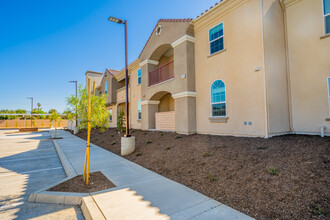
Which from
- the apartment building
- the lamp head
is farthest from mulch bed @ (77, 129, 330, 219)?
the lamp head

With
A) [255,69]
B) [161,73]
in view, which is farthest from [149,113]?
[255,69]

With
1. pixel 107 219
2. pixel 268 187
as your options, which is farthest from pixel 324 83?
pixel 107 219

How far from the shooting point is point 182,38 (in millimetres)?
11898

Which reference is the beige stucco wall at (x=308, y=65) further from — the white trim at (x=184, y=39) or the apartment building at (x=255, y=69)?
the white trim at (x=184, y=39)

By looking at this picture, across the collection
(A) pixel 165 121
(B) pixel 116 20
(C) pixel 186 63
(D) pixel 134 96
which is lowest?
(A) pixel 165 121

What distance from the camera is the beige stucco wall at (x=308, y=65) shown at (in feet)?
26.1

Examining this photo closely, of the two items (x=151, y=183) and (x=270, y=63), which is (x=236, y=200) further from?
(x=270, y=63)

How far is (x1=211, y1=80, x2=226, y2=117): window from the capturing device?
10086 mm

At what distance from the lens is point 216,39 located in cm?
1057

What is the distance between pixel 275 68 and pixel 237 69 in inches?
66.5

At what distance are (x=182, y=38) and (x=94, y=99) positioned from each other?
27.4 ft

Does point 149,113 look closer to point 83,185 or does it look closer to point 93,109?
point 93,109

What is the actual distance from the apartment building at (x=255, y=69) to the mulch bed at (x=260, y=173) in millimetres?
1792


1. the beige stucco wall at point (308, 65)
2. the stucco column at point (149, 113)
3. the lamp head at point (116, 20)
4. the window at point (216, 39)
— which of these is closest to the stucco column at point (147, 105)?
the stucco column at point (149, 113)
